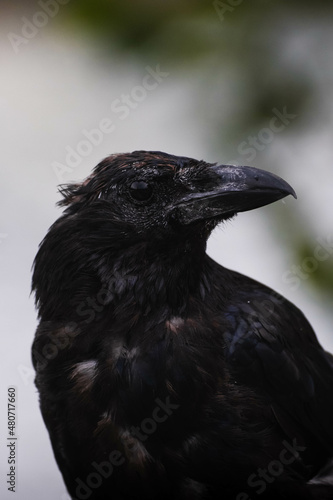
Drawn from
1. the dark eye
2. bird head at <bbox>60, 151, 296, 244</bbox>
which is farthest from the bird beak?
the dark eye

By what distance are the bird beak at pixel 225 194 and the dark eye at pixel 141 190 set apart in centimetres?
10

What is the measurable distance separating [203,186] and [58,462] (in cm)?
114

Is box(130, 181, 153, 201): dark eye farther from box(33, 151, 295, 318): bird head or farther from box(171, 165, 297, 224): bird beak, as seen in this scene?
box(171, 165, 297, 224): bird beak

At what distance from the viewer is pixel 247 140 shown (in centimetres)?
147

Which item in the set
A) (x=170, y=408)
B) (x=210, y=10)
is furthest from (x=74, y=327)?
(x=210, y=10)

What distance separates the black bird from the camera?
209 centimetres

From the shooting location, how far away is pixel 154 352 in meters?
2.16

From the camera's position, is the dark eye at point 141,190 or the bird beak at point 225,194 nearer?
the bird beak at point 225,194

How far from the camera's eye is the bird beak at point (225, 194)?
1935mm

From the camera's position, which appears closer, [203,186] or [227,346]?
[203,186]

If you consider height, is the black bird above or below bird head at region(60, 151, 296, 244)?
below

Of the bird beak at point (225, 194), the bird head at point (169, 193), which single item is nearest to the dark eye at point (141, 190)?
the bird head at point (169, 193)

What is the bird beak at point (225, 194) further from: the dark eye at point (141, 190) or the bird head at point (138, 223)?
the dark eye at point (141, 190)

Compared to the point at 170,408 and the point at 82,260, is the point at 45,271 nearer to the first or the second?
the point at 82,260
